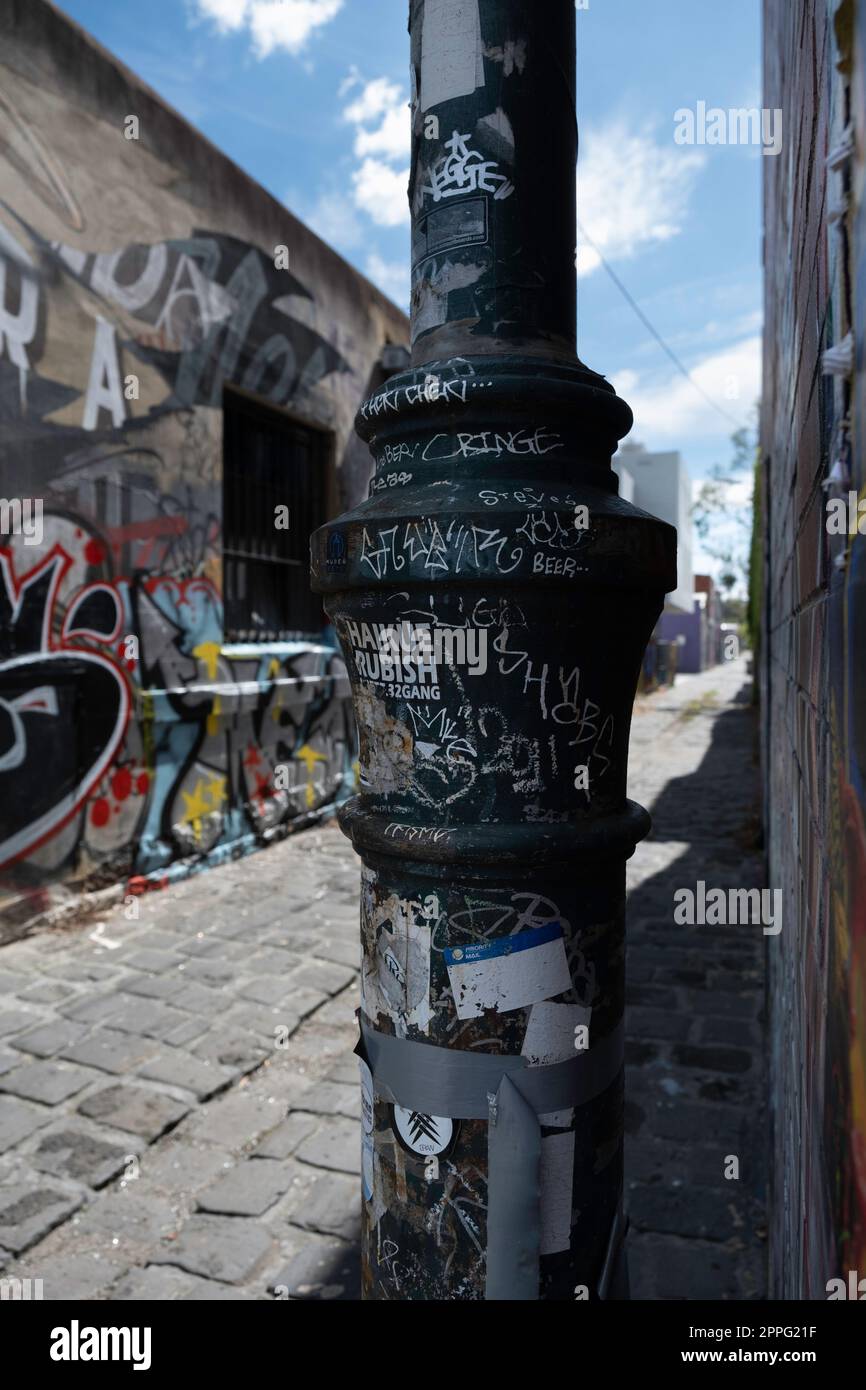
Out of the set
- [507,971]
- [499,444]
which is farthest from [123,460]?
[507,971]

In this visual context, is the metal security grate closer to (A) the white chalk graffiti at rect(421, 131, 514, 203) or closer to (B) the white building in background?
(A) the white chalk graffiti at rect(421, 131, 514, 203)

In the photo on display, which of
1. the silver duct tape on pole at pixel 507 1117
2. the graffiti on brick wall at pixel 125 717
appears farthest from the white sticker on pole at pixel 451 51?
the graffiti on brick wall at pixel 125 717

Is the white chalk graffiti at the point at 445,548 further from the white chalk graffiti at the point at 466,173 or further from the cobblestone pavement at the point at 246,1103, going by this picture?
the cobblestone pavement at the point at 246,1103

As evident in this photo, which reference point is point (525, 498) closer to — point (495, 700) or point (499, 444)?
point (499, 444)

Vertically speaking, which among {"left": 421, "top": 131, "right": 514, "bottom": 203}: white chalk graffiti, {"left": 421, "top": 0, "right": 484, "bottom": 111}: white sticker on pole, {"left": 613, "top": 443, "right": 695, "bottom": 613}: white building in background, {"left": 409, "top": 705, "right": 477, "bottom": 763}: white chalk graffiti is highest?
{"left": 613, "top": 443, "right": 695, "bottom": 613}: white building in background

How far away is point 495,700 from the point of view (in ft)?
3.97

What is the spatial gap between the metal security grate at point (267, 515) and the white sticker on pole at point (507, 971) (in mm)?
6662

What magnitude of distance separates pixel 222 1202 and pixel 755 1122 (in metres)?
2.14

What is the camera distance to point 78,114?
5605 millimetres

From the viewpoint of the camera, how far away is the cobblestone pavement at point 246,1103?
2.86 meters

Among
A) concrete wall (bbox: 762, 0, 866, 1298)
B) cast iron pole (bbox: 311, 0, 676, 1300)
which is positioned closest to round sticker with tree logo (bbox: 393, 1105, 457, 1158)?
cast iron pole (bbox: 311, 0, 676, 1300)

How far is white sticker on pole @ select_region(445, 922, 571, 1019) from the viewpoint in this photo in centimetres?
121
